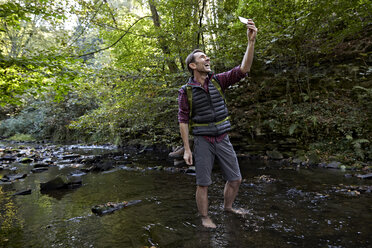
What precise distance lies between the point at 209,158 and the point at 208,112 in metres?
0.71

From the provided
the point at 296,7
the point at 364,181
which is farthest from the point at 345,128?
the point at 296,7

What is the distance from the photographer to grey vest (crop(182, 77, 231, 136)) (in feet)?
11.2

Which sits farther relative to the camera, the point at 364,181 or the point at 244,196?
the point at 364,181

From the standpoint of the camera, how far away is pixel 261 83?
11.8 metres

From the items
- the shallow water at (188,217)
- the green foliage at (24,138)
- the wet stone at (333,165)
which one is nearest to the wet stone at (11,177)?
the shallow water at (188,217)

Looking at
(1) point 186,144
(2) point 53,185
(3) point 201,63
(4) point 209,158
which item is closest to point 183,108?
(1) point 186,144

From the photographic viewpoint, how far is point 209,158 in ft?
11.4

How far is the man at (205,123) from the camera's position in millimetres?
3420

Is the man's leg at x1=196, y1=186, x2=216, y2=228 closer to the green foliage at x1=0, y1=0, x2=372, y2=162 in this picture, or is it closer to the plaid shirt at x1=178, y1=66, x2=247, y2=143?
the plaid shirt at x1=178, y1=66, x2=247, y2=143

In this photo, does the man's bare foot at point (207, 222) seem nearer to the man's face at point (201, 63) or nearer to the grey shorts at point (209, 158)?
the grey shorts at point (209, 158)

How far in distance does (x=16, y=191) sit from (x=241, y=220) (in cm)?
594

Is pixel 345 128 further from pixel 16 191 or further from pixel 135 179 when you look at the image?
pixel 16 191

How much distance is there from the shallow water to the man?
580 mm

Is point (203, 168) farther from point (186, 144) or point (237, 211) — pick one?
point (237, 211)
